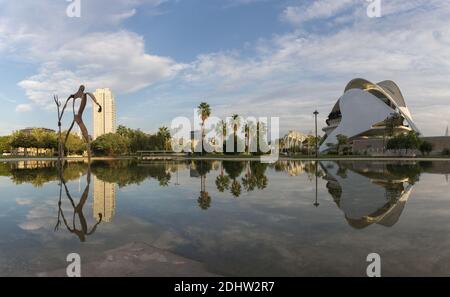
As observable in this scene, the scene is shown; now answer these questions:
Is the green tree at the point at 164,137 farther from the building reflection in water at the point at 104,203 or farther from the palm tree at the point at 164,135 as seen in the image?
the building reflection in water at the point at 104,203

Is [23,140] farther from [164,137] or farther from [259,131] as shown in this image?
[259,131]

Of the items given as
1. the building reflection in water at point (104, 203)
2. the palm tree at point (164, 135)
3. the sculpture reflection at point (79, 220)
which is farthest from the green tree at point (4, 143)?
the sculpture reflection at point (79, 220)

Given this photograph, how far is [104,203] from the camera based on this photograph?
34.1 ft

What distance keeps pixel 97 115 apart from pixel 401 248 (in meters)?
187

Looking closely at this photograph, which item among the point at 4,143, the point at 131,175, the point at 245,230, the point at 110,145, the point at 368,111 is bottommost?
the point at 245,230

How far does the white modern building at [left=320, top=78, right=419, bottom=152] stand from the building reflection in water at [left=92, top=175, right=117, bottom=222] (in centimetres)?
7436

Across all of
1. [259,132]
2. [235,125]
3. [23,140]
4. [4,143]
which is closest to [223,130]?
[235,125]

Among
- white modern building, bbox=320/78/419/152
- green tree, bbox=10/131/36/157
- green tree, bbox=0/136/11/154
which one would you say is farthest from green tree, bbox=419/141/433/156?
green tree, bbox=0/136/11/154

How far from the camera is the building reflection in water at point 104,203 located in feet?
28.2

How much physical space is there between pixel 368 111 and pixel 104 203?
8037cm

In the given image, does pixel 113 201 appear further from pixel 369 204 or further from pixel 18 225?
pixel 369 204

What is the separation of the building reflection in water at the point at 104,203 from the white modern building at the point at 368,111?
74356mm

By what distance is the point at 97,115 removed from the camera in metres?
Answer: 176

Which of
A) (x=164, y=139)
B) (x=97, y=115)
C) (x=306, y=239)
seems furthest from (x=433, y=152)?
(x=97, y=115)
